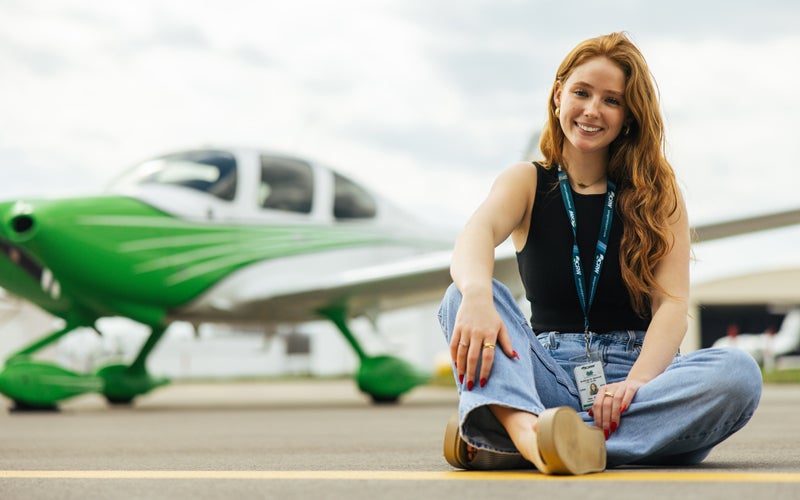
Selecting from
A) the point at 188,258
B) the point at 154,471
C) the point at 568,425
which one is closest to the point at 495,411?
the point at 568,425

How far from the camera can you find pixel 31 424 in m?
5.38

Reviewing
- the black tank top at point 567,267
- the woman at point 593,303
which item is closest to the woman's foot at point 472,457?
the woman at point 593,303

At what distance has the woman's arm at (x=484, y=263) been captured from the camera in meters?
2.12

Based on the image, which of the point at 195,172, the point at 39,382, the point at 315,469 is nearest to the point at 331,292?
the point at 195,172

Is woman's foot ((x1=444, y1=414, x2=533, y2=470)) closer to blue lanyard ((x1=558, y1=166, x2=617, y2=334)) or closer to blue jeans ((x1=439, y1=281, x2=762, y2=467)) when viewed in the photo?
blue jeans ((x1=439, y1=281, x2=762, y2=467))

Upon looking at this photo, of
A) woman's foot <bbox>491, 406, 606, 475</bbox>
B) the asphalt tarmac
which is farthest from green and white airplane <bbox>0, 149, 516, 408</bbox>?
woman's foot <bbox>491, 406, 606, 475</bbox>

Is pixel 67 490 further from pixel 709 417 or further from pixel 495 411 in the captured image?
pixel 709 417

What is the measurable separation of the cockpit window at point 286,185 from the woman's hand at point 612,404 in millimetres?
6342

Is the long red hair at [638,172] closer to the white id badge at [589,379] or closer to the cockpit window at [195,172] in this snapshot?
the white id badge at [589,379]

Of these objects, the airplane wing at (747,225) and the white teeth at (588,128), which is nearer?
the white teeth at (588,128)

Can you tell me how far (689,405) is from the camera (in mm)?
2260

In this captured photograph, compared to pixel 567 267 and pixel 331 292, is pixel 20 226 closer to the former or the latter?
pixel 331 292

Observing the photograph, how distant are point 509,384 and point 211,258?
642 cm

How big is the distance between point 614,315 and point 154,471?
121 cm
